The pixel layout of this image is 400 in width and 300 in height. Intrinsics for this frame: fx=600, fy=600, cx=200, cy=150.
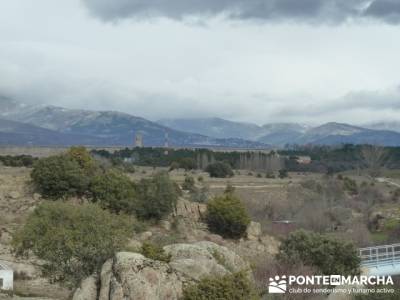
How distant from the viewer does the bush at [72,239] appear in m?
21.2

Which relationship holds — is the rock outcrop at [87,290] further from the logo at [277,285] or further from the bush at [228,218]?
the bush at [228,218]

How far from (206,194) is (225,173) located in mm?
32839

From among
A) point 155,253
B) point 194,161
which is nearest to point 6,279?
point 155,253

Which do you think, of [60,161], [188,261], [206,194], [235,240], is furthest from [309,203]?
[188,261]

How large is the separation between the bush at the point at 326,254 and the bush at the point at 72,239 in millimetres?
9622

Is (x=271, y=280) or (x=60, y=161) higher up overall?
(x=60, y=161)

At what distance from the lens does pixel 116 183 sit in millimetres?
48438

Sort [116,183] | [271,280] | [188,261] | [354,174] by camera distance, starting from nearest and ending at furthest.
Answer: [188,261], [271,280], [116,183], [354,174]

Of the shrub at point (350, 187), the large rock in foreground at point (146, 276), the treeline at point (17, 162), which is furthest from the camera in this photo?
the shrub at point (350, 187)

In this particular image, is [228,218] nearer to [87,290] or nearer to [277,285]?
[277,285]

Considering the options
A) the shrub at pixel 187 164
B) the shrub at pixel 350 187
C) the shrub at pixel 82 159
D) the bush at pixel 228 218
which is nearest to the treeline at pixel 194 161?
the shrub at pixel 187 164

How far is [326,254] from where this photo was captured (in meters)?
31.3

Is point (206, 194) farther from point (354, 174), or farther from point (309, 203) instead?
point (354, 174)

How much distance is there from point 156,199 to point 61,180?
789 cm
